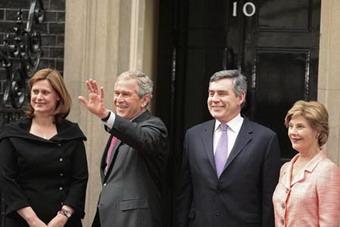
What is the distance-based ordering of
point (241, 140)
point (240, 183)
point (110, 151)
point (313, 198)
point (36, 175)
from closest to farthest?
point (313, 198), point (240, 183), point (241, 140), point (110, 151), point (36, 175)

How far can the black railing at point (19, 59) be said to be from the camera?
7.30 metres

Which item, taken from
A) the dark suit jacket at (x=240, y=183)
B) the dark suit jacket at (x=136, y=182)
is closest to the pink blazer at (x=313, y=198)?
the dark suit jacket at (x=240, y=183)

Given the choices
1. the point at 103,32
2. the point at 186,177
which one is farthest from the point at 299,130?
the point at 103,32

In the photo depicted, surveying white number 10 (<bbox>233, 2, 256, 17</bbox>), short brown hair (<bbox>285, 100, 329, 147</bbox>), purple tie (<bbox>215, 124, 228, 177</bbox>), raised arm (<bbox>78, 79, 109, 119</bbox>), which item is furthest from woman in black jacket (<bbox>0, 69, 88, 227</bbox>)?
white number 10 (<bbox>233, 2, 256, 17</bbox>)

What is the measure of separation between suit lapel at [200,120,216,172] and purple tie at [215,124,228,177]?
0.03m

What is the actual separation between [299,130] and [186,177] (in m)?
0.89

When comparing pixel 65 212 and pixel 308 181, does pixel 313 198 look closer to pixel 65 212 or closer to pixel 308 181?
pixel 308 181

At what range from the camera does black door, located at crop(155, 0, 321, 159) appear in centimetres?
780

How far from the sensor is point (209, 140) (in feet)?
19.5

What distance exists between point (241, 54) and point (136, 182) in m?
2.56

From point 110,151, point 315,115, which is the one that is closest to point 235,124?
point 315,115

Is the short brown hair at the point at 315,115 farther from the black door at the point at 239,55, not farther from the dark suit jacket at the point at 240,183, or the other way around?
the black door at the point at 239,55

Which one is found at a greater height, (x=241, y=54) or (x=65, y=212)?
(x=241, y=54)

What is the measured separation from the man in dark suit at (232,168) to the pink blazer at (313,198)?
1.00 ft
